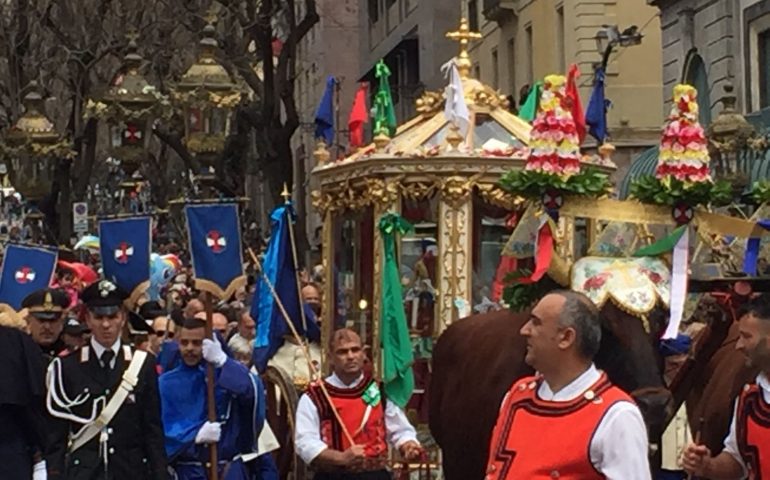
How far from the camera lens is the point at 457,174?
1381 centimetres

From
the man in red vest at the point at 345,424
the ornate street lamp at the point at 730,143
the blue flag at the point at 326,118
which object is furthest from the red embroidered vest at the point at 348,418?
the ornate street lamp at the point at 730,143

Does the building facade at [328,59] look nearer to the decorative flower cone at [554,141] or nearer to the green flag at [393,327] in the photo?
the green flag at [393,327]

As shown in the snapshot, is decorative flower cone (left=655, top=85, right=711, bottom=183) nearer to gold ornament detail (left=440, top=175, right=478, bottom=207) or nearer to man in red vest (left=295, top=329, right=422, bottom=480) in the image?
man in red vest (left=295, top=329, right=422, bottom=480)

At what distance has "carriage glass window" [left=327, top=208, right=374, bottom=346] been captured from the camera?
46.7ft

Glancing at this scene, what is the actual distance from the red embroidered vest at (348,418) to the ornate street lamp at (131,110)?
21.7 feet

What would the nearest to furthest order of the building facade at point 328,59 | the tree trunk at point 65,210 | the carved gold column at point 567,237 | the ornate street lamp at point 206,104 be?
the carved gold column at point 567,237 < the ornate street lamp at point 206,104 < the tree trunk at point 65,210 < the building facade at point 328,59

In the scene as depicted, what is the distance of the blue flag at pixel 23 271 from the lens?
13.1m

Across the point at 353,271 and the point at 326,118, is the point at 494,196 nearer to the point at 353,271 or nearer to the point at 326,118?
the point at 353,271

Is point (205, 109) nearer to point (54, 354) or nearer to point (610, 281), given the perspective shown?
point (54, 354)

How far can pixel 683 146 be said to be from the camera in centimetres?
927

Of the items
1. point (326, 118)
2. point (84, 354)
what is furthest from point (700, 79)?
point (84, 354)

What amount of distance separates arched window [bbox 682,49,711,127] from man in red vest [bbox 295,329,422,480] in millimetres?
21240

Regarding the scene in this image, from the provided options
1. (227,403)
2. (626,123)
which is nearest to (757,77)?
(626,123)

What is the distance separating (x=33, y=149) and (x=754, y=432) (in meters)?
14.3
